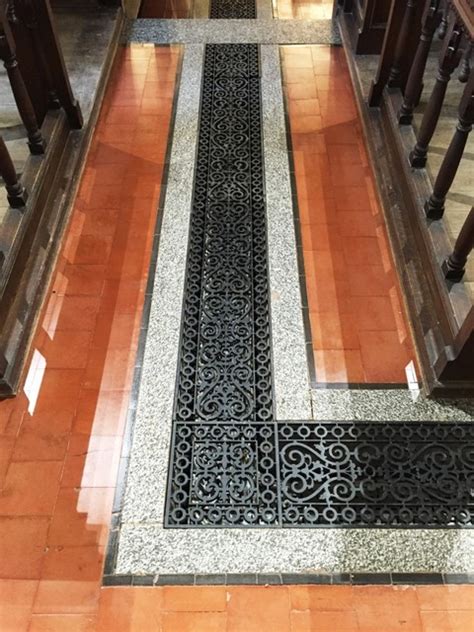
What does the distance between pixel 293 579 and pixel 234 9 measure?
4.15 meters

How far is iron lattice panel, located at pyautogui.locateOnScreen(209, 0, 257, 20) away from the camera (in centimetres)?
422

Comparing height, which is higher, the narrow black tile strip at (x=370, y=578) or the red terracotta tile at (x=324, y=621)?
the narrow black tile strip at (x=370, y=578)

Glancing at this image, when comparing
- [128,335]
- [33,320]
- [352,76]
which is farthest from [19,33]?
[352,76]

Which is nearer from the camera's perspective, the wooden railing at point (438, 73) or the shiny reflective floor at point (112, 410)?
the shiny reflective floor at point (112, 410)

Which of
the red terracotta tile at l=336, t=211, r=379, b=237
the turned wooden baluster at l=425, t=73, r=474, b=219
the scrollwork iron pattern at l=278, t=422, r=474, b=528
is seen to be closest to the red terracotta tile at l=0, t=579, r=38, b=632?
the scrollwork iron pattern at l=278, t=422, r=474, b=528

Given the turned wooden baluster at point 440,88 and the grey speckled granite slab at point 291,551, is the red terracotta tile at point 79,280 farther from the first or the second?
the turned wooden baluster at point 440,88

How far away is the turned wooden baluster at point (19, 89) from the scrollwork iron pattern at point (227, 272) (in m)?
0.83

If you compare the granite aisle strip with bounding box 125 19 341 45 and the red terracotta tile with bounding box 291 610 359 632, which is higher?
the granite aisle strip with bounding box 125 19 341 45

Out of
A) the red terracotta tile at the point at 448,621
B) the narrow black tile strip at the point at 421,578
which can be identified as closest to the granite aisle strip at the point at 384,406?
the narrow black tile strip at the point at 421,578

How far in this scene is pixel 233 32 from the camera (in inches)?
156

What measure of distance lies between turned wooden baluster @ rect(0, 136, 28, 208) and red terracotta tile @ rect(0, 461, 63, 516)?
1.16m

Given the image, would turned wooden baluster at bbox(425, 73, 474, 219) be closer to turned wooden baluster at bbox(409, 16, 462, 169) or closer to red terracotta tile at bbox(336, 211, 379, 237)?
turned wooden baluster at bbox(409, 16, 462, 169)

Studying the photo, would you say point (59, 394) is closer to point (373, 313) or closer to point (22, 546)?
point (22, 546)

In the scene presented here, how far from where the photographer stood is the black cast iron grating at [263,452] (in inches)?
74.6
